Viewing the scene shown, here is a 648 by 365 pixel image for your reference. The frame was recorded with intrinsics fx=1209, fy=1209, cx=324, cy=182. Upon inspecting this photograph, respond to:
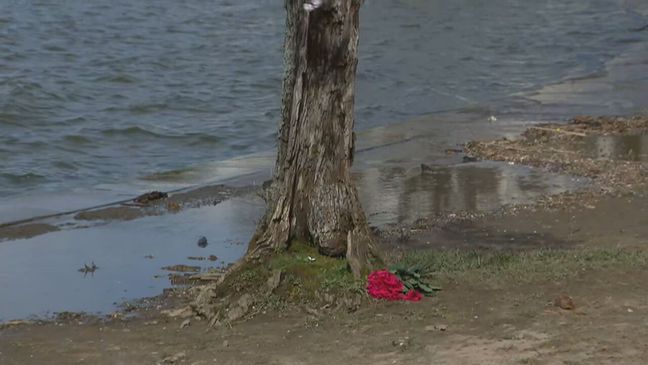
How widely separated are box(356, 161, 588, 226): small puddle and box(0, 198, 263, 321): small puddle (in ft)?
3.63

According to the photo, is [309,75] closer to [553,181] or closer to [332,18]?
[332,18]

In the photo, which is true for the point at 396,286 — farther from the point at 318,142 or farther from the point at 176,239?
the point at 176,239

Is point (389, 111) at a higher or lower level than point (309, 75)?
lower

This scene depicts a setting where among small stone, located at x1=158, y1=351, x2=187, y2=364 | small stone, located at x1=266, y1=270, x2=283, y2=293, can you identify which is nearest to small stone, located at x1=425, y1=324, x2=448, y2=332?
small stone, located at x1=266, y1=270, x2=283, y2=293

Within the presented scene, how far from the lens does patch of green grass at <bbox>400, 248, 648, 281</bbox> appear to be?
7.05 meters

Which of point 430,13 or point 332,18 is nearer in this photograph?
point 332,18

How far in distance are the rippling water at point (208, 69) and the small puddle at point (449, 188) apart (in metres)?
3.34

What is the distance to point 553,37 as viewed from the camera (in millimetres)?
26547

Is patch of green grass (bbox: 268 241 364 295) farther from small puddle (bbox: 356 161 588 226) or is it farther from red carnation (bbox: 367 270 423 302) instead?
small puddle (bbox: 356 161 588 226)

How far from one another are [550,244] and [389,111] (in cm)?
940

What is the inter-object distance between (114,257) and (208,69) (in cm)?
1348

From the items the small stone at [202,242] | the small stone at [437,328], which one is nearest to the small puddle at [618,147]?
the small stone at [202,242]

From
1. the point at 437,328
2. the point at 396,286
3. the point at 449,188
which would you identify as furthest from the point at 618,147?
the point at 437,328

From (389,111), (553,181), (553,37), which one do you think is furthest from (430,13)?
(553,181)
